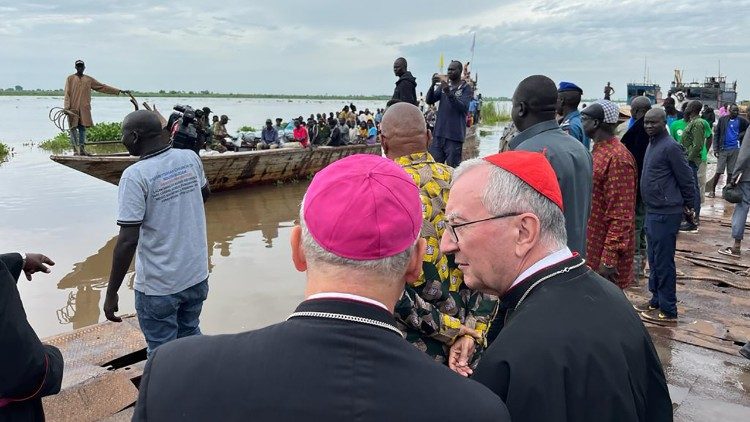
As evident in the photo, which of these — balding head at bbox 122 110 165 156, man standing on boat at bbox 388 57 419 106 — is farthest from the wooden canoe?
balding head at bbox 122 110 165 156

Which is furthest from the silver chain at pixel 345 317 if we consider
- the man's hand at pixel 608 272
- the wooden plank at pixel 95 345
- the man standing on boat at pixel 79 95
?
the man standing on boat at pixel 79 95

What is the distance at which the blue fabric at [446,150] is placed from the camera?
6652mm

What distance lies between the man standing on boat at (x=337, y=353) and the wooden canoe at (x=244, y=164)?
37.9 feet

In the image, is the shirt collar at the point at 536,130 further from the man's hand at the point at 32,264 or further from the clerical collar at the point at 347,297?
the man's hand at the point at 32,264

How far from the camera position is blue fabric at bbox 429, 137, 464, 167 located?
21.8 feet

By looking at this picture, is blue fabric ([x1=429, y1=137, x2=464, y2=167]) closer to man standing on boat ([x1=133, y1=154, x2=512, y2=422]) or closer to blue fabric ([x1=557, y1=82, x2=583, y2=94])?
blue fabric ([x1=557, y1=82, x2=583, y2=94])

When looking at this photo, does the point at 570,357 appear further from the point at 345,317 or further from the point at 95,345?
the point at 95,345

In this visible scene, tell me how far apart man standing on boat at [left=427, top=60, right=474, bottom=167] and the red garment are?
2.40 meters

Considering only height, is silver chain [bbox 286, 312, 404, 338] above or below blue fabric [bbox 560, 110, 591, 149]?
below

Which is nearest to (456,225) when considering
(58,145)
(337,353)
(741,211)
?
(337,353)

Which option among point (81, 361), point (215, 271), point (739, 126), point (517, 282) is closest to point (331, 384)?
point (517, 282)

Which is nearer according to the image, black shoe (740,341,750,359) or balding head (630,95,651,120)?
black shoe (740,341,750,359)

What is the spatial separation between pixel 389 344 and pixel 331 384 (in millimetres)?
126

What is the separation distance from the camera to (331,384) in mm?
889
